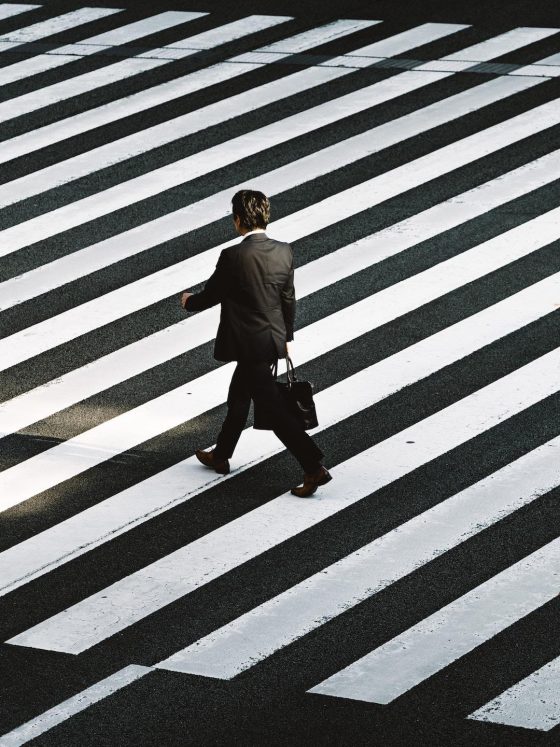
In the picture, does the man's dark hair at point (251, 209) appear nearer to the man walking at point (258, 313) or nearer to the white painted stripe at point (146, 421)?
the man walking at point (258, 313)

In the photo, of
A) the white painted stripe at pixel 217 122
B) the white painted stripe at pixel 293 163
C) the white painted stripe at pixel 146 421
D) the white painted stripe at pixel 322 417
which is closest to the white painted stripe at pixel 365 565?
the white painted stripe at pixel 322 417

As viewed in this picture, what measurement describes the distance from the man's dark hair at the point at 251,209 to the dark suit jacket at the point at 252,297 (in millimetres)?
78

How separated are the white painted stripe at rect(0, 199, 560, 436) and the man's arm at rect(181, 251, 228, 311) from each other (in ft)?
6.02

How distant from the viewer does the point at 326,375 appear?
1103 cm

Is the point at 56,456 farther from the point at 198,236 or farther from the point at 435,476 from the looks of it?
the point at 198,236

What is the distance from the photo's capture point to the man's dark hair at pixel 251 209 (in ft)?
29.9

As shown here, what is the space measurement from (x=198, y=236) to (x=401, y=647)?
689 centimetres

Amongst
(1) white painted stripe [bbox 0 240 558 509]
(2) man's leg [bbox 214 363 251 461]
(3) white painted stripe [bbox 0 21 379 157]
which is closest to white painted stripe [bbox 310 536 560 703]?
(2) man's leg [bbox 214 363 251 461]

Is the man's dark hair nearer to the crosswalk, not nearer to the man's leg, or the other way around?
the man's leg

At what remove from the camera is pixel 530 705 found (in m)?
6.81

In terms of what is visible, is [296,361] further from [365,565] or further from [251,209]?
[365,565]

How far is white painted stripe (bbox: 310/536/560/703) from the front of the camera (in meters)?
7.07

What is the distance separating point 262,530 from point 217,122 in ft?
27.2

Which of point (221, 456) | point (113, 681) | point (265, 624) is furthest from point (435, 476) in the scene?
point (113, 681)
